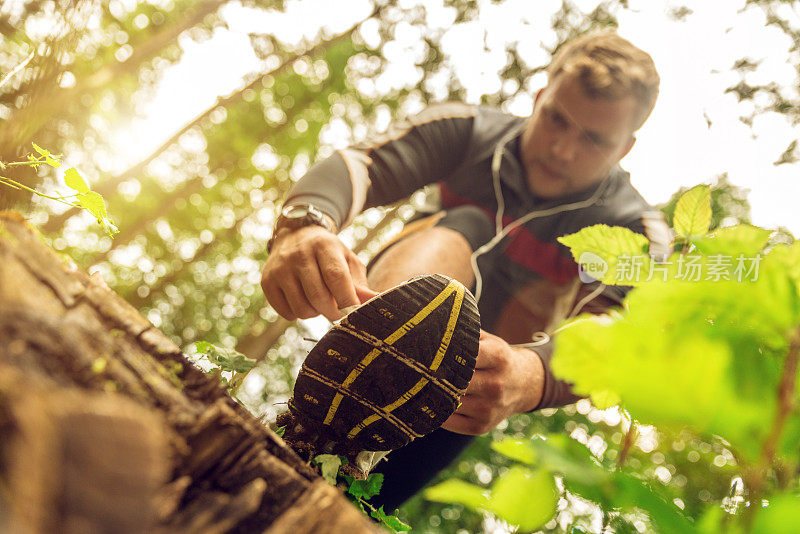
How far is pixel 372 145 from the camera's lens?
61.0 inches

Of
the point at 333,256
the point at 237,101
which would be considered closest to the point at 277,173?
the point at 237,101

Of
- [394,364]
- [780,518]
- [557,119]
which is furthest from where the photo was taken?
[557,119]

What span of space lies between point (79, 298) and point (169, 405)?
0.43 ft

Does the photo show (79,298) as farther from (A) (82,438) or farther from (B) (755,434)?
(B) (755,434)

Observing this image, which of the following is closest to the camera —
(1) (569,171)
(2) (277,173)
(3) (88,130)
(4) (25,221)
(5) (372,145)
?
(4) (25,221)

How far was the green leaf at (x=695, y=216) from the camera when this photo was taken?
1.28ft

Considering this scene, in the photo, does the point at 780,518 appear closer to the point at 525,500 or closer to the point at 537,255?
the point at 525,500

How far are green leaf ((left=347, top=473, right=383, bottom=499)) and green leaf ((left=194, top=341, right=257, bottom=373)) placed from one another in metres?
0.32

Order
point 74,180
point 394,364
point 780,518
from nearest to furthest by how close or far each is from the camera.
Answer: point 780,518 < point 74,180 < point 394,364

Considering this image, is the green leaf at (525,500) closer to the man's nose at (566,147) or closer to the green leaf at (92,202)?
the green leaf at (92,202)

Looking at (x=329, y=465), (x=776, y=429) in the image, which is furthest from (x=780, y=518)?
(x=329, y=465)

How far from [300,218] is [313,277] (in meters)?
0.23

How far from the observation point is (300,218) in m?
1.09

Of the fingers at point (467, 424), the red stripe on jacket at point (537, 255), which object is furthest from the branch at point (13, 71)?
the red stripe on jacket at point (537, 255)
